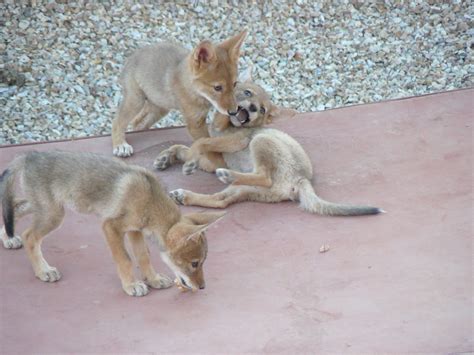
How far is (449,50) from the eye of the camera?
9125 mm

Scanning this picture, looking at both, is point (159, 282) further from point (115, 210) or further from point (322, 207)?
point (322, 207)

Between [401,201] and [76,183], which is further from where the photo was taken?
[401,201]

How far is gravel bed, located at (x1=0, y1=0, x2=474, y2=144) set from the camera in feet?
26.4

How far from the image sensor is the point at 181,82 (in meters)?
6.50

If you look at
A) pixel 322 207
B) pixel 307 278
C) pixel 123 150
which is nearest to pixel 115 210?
pixel 307 278

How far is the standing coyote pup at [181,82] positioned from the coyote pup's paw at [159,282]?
1.80 m

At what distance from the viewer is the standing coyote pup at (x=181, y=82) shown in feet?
20.7

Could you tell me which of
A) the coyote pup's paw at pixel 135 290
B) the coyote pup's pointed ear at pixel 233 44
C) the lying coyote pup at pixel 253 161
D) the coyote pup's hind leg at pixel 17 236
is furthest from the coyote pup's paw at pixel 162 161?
the coyote pup's paw at pixel 135 290

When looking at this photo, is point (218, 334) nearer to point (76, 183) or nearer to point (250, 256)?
point (250, 256)

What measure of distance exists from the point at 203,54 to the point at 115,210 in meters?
1.99

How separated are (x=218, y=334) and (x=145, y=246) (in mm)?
833

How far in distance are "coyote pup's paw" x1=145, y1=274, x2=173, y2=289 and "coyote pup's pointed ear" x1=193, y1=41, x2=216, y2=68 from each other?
80.8 inches

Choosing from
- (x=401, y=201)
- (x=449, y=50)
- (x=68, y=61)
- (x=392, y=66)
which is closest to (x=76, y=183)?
(x=401, y=201)

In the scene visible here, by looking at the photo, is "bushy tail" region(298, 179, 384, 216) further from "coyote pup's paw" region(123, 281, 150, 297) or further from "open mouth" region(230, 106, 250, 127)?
"coyote pup's paw" region(123, 281, 150, 297)
